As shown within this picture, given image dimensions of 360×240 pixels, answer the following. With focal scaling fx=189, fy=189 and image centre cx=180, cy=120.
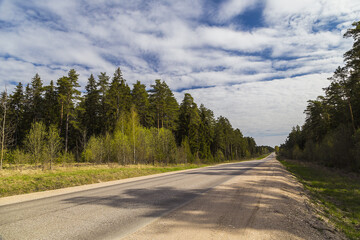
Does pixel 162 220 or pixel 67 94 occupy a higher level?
pixel 67 94

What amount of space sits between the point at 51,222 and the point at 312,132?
2461 inches

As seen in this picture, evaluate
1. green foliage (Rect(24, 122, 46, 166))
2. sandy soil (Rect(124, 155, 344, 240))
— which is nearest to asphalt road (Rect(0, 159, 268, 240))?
sandy soil (Rect(124, 155, 344, 240))

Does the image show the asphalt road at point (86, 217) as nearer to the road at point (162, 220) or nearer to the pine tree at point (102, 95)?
the road at point (162, 220)

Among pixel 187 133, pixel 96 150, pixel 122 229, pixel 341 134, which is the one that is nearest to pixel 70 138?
pixel 96 150

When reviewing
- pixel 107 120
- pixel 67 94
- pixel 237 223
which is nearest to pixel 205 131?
pixel 107 120

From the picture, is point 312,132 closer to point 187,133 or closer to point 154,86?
point 187,133

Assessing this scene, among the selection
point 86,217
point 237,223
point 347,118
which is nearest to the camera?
point 237,223

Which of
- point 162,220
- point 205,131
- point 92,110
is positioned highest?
point 92,110

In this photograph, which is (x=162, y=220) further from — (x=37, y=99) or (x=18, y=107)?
(x=18, y=107)

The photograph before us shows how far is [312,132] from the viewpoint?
52.7m

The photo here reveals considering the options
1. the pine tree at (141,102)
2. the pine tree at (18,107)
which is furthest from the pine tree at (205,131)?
the pine tree at (18,107)

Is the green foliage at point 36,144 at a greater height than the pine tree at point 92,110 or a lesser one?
lesser

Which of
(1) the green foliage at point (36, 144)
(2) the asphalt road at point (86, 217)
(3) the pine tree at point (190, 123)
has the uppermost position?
(3) the pine tree at point (190, 123)

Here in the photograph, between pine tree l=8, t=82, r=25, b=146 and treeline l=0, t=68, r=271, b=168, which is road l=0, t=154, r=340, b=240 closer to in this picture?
treeline l=0, t=68, r=271, b=168
